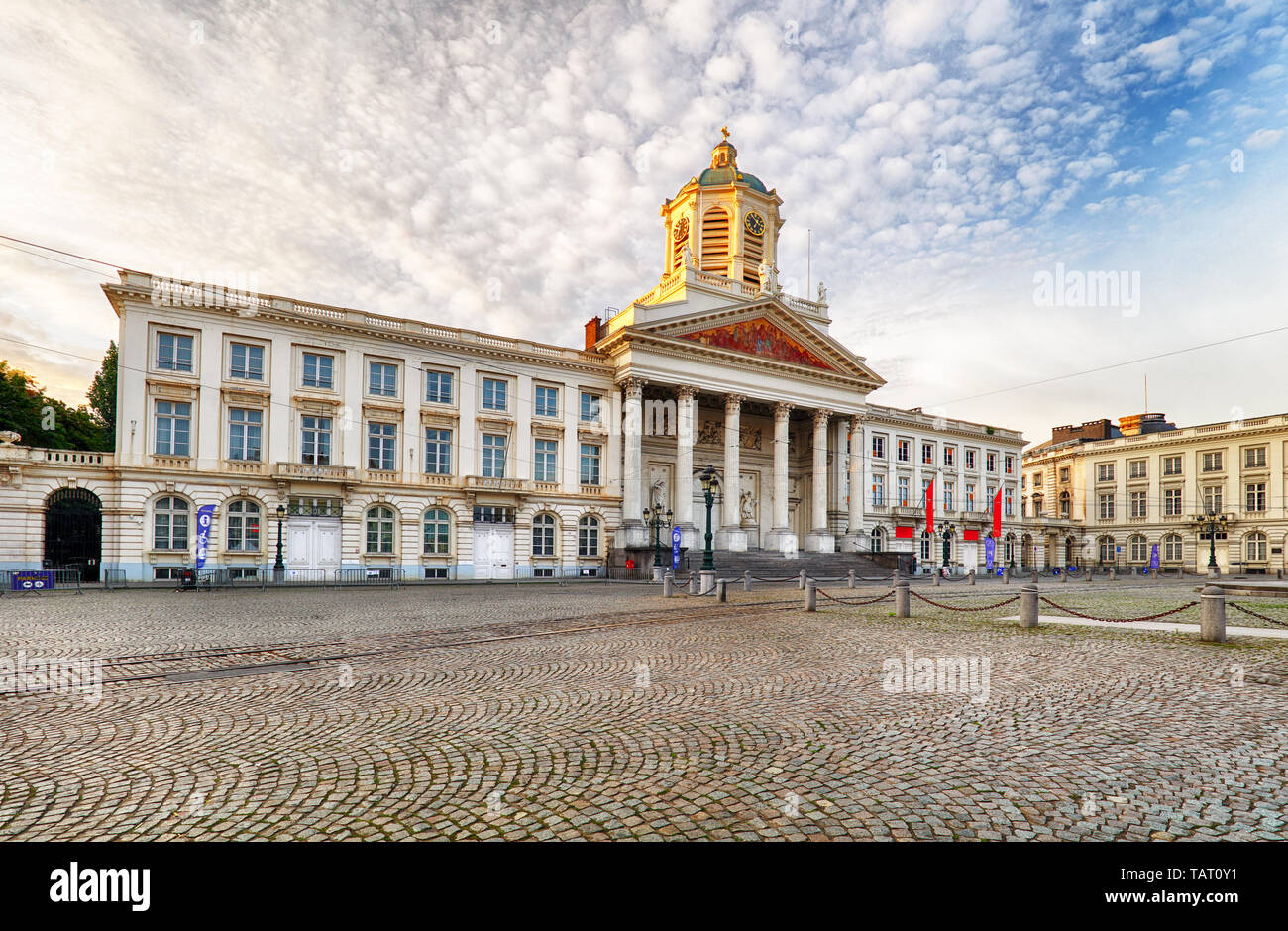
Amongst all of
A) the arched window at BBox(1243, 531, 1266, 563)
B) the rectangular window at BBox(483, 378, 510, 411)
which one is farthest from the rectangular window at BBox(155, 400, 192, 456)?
the arched window at BBox(1243, 531, 1266, 563)

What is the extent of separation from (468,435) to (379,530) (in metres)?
7.05

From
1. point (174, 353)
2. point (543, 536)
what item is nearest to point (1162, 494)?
point (543, 536)

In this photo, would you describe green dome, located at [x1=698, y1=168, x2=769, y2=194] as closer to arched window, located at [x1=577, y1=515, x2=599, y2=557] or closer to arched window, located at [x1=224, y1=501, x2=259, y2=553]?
arched window, located at [x1=577, y1=515, x2=599, y2=557]

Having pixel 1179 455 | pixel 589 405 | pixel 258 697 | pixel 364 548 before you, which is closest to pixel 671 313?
pixel 589 405

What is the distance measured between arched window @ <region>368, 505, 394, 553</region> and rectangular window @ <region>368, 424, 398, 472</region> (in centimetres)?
227

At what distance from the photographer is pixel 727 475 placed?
43.1 m

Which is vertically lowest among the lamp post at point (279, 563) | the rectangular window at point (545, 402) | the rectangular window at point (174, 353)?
the lamp post at point (279, 563)

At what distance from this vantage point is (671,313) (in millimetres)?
42031

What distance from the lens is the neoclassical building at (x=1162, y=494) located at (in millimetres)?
57656

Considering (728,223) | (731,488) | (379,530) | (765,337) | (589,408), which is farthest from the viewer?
(728,223)

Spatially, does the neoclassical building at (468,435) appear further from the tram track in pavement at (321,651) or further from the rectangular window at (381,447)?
the tram track in pavement at (321,651)

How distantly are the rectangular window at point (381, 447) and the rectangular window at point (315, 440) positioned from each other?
1971mm

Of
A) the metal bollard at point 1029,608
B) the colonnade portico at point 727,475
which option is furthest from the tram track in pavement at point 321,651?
the colonnade portico at point 727,475

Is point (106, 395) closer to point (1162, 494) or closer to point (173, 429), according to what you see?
point (173, 429)
